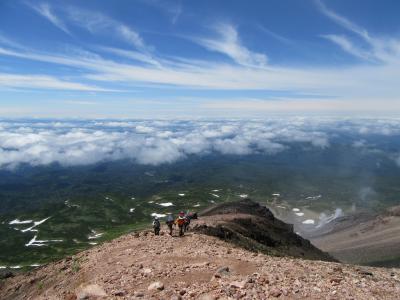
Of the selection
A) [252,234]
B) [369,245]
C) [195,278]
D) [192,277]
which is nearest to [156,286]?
[192,277]

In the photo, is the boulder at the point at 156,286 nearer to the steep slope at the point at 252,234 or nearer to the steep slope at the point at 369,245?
the steep slope at the point at 252,234

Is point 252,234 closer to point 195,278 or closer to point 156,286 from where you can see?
point 195,278

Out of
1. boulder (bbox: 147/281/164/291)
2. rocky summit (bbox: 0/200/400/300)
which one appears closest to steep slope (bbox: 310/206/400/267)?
rocky summit (bbox: 0/200/400/300)

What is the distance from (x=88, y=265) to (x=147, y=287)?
10.5 meters

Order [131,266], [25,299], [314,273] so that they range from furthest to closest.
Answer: [25,299] → [131,266] → [314,273]

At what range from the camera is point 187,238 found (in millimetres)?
36938

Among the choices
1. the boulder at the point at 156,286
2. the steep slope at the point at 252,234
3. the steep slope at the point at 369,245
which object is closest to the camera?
the boulder at the point at 156,286

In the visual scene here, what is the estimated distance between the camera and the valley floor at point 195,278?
74.8 ft

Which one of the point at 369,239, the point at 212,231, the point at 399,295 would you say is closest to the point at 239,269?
the point at 399,295

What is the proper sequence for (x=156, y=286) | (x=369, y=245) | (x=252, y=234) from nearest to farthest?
(x=156, y=286) → (x=252, y=234) → (x=369, y=245)

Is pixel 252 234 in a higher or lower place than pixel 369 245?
higher

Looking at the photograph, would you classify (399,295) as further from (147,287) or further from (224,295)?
(147,287)

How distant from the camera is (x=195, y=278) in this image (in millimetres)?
25281

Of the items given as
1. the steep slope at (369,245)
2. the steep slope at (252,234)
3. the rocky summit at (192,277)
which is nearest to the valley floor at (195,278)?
the rocky summit at (192,277)
